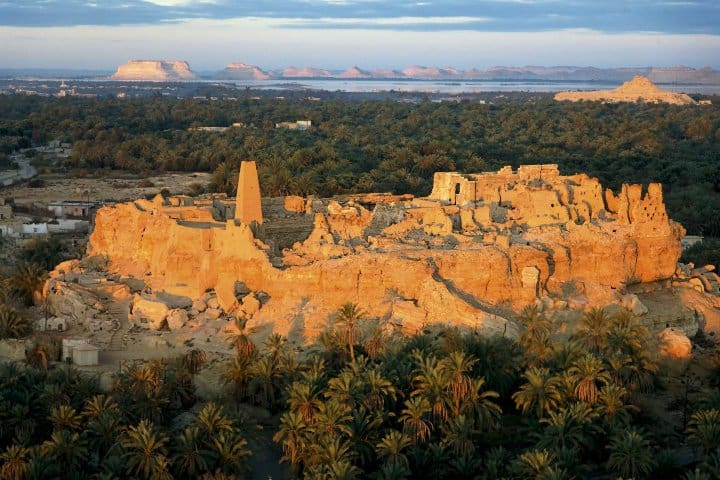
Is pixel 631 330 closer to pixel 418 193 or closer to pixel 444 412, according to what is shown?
pixel 444 412

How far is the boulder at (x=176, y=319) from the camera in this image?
2353 cm

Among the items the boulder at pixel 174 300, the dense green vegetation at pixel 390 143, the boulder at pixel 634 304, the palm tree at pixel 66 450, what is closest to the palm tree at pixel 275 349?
the boulder at pixel 174 300

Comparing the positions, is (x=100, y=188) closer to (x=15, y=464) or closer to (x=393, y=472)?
(x=15, y=464)

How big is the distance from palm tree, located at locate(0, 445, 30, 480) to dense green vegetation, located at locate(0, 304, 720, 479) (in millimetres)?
29

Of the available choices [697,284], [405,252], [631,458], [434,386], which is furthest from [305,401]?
[697,284]

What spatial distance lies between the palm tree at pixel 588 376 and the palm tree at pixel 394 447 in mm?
3574

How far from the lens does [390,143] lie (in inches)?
2517

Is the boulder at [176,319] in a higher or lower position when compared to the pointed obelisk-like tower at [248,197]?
lower

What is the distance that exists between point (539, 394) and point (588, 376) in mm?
987

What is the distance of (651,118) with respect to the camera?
3565 inches

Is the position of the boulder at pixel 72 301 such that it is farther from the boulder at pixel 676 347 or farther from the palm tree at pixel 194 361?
the boulder at pixel 676 347

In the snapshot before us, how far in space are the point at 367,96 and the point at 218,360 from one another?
154 metres

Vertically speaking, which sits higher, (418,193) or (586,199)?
(586,199)

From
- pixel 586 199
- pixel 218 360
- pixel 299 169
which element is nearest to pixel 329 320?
pixel 218 360
